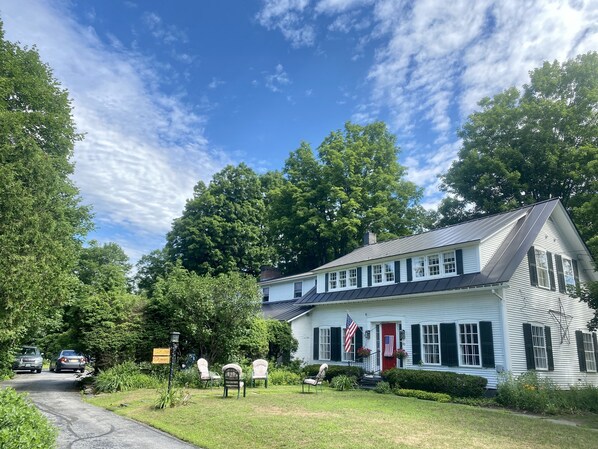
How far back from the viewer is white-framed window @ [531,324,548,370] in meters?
16.3

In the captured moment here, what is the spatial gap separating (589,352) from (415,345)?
834 centimetres

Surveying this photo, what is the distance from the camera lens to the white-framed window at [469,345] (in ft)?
52.6

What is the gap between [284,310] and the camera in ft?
89.4

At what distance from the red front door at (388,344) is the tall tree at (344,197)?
1421 cm

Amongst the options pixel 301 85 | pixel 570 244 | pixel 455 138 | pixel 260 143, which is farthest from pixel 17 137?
pixel 455 138

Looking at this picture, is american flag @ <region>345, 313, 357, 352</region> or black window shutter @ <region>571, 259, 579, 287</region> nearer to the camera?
american flag @ <region>345, 313, 357, 352</region>

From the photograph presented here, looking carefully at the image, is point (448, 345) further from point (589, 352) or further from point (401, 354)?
point (589, 352)

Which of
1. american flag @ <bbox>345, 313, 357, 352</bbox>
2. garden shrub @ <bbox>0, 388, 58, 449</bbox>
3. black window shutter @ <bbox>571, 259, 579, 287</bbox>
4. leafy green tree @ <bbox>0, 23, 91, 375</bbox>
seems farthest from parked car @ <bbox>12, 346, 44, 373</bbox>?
black window shutter @ <bbox>571, 259, 579, 287</bbox>

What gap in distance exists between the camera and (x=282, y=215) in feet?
127

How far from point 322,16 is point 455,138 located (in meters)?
22.9

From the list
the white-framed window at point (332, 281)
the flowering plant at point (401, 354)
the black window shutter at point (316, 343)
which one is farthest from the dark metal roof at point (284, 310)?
the flowering plant at point (401, 354)

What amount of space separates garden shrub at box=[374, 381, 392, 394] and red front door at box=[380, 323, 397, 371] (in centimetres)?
228

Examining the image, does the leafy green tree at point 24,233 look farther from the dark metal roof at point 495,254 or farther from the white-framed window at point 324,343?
the dark metal roof at point 495,254

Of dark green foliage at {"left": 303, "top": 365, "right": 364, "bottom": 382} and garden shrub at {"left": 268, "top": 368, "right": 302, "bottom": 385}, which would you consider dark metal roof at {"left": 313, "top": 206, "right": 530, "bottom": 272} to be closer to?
dark green foliage at {"left": 303, "top": 365, "right": 364, "bottom": 382}
